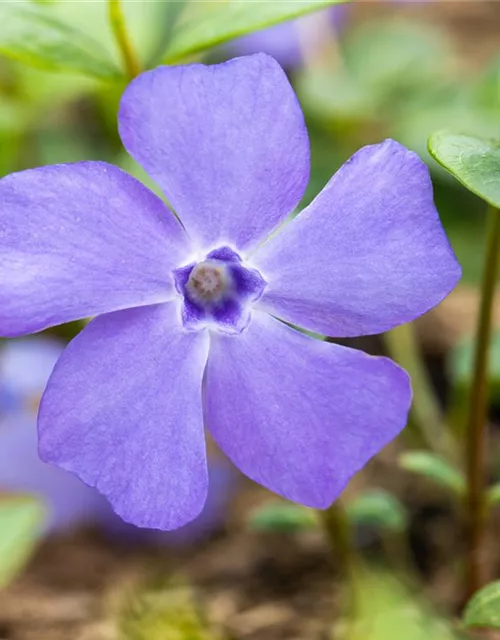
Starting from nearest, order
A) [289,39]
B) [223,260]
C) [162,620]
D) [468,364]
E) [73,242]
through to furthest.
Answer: [73,242]
[223,260]
[162,620]
[468,364]
[289,39]

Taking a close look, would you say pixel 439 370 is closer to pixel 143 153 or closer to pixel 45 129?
pixel 45 129

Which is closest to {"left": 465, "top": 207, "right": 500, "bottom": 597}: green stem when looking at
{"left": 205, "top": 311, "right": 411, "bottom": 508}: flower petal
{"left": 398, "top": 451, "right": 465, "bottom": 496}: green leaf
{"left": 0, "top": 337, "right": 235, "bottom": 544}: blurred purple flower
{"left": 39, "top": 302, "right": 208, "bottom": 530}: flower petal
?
{"left": 398, "top": 451, "right": 465, "bottom": 496}: green leaf

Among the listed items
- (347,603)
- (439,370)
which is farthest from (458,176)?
(439,370)

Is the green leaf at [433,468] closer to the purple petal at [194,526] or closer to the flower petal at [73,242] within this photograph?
the flower petal at [73,242]

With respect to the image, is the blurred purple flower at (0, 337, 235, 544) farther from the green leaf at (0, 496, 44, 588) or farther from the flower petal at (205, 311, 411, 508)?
the flower petal at (205, 311, 411, 508)

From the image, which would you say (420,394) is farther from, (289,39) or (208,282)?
(289,39)

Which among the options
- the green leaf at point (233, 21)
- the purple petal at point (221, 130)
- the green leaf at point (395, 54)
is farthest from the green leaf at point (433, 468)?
the green leaf at point (395, 54)

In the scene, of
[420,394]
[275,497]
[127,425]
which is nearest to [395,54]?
[420,394]
